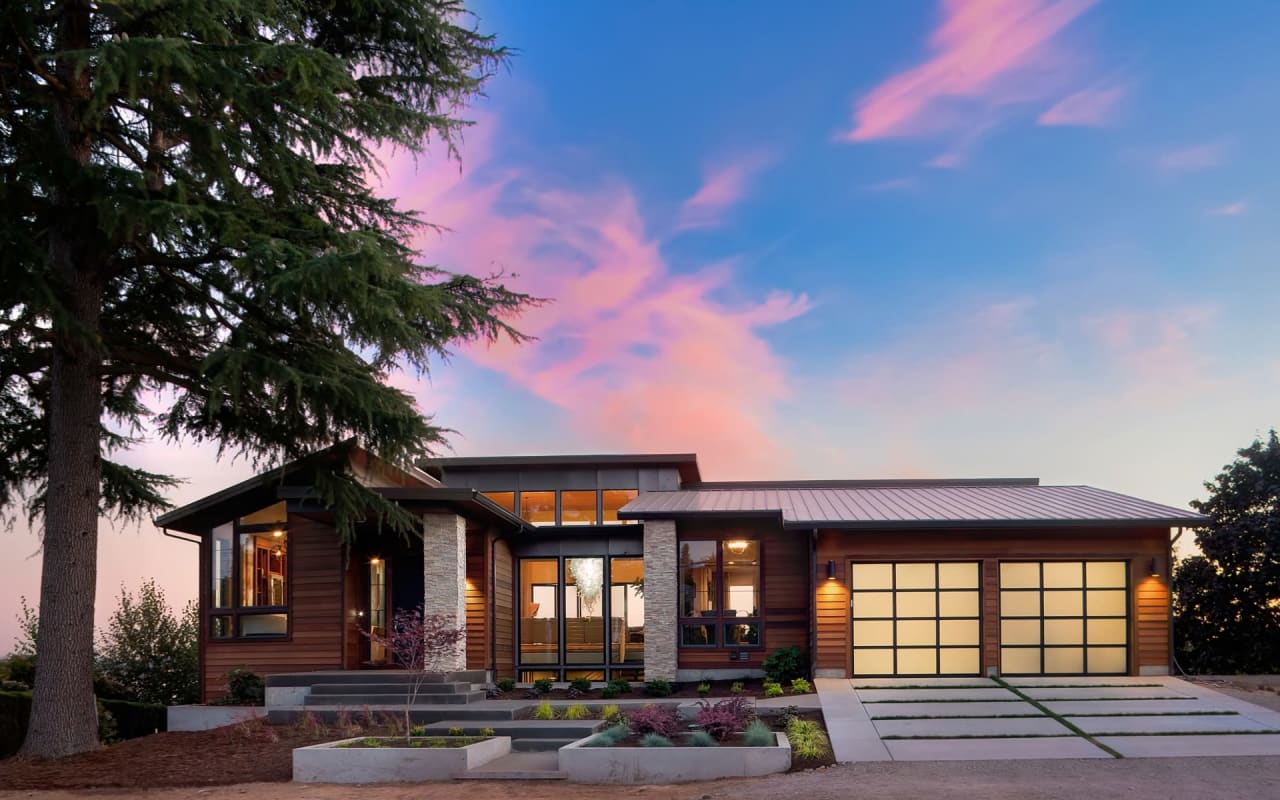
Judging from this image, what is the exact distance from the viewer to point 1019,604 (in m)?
19.0

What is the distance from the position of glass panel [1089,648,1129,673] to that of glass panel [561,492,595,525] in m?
10.2

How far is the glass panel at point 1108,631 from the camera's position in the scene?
742 inches

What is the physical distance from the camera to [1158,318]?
20.8 meters

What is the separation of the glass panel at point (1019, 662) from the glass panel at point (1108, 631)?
103cm

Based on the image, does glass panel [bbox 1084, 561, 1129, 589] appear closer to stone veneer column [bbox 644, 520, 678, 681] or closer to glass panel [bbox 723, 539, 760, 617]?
glass panel [bbox 723, 539, 760, 617]

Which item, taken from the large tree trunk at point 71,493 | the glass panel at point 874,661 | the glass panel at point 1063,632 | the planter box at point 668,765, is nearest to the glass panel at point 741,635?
the glass panel at point 874,661

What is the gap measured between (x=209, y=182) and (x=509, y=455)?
11094 mm

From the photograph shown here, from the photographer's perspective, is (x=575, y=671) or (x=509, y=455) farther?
(x=509, y=455)

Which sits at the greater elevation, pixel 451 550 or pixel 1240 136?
pixel 1240 136

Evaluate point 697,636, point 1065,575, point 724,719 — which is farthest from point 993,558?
point 724,719

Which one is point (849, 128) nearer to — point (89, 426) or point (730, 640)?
point (730, 640)

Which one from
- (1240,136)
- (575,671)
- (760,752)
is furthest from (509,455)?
(1240,136)

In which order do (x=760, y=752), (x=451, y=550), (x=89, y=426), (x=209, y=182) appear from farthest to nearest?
(x=451, y=550) → (x=89, y=426) → (x=209, y=182) → (x=760, y=752)

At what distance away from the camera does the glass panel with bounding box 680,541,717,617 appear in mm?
19766
